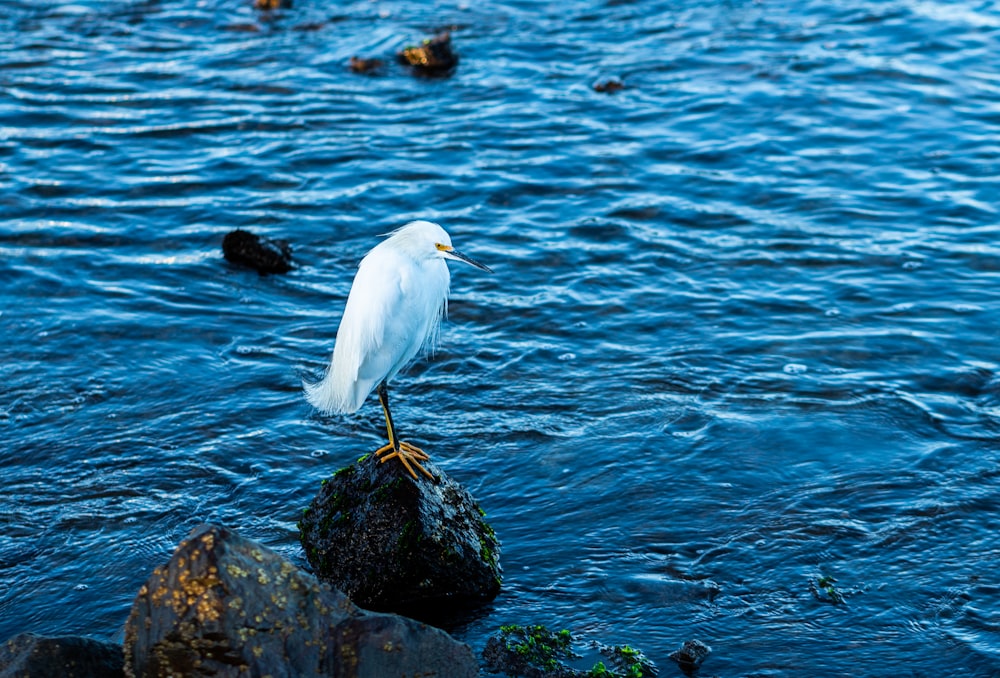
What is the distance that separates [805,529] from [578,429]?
1.83 meters

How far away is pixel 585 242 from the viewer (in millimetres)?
11234

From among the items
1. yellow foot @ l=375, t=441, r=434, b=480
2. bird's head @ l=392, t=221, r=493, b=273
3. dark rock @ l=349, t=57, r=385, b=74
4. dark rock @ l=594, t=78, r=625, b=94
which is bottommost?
dark rock @ l=594, t=78, r=625, b=94

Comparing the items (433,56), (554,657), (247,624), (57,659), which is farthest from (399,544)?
(433,56)

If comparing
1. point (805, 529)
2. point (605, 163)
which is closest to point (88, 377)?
point (805, 529)

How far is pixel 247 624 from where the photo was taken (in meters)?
4.76

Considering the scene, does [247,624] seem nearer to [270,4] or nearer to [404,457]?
[404,457]

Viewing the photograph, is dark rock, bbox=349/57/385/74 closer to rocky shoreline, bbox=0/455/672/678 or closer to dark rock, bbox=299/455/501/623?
dark rock, bbox=299/455/501/623

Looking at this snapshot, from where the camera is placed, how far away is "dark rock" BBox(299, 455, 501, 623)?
6078 mm

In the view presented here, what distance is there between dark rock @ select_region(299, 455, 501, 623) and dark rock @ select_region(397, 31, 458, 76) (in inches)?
401

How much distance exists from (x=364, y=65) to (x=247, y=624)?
12.2m

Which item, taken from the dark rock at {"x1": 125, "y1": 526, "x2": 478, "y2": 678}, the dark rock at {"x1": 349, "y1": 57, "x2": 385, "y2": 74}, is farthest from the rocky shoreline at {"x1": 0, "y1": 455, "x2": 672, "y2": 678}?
the dark rock at {"x1": 349, "y1": 57, "x2": 385, "y2": 74}

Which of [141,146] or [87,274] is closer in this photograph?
[87,274]

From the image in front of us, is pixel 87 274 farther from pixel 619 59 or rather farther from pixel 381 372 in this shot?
pixel 619 59

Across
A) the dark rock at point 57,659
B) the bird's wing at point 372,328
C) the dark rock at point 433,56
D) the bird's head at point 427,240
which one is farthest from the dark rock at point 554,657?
the dark rock at point 433,56
